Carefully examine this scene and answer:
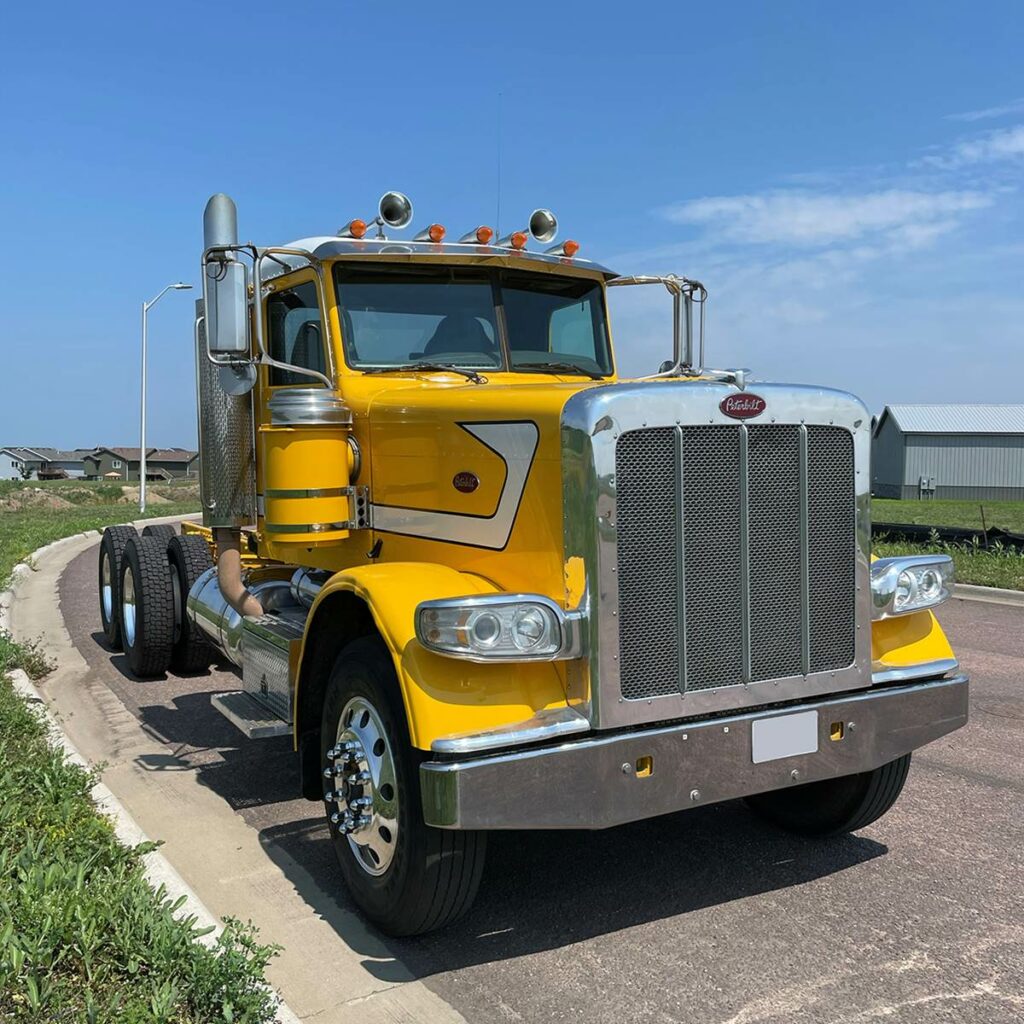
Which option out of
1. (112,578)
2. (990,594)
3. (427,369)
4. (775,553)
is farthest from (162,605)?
(990,594)

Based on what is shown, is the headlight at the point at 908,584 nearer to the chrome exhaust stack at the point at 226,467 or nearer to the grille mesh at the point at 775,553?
the grille mesh at the point at 775,553

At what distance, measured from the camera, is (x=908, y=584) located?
4.00m

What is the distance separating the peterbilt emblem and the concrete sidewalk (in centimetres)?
163

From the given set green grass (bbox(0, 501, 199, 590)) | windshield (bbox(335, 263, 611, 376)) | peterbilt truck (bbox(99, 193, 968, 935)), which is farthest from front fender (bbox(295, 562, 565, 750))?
green grass (bbox(0, 501, 199, 590))

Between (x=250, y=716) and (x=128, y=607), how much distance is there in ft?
12.5

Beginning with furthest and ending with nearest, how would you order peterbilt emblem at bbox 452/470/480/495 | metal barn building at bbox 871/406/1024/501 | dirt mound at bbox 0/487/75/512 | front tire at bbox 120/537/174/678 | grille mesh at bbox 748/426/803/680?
metal barn building at bbox 871/406/1024/501 → dirt mound at bbox 0/487/75/512 → front tire at bbox 120/537/174/678 → peterbilt emblem at bbox 452/470/480/495 → grille mesh at bbox 748/426/803/680

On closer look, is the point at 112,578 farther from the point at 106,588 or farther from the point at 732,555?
the point at 732,555

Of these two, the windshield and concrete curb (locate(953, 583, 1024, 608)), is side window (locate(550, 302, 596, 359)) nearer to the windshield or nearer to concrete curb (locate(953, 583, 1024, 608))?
the windshield

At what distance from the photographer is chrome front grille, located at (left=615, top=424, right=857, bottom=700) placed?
3.35 meters

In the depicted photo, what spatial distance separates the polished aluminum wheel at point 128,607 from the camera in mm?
7859

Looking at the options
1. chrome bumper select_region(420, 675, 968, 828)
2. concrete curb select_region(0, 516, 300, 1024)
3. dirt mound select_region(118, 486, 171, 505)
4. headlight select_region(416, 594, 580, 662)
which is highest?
headlight select_region(416, 594, 580, 662)

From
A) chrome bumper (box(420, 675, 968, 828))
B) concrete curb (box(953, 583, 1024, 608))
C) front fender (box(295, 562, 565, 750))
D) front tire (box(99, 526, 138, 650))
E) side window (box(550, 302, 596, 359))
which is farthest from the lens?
concrete curb (box(953, 583, 1024, 608))

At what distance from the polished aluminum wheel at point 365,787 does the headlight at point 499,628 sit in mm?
543

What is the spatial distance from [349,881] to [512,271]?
291 centimetres
